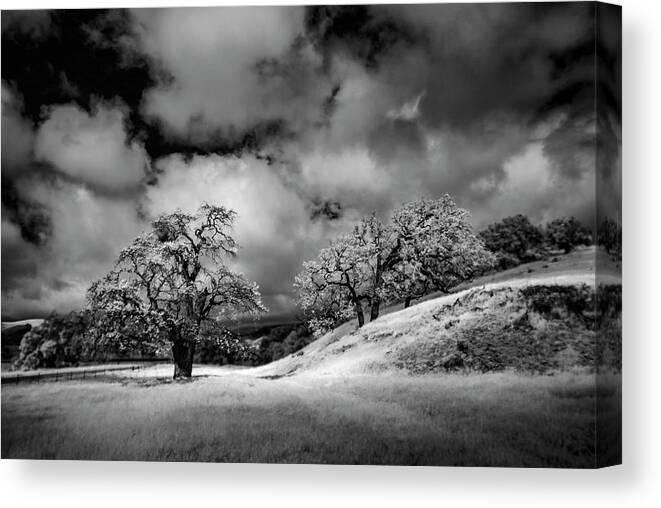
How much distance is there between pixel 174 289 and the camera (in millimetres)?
11797

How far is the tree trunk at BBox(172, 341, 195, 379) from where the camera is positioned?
11594 mm

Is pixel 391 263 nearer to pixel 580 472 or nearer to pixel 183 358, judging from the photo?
pixel 183 358

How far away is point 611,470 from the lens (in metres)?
10.2

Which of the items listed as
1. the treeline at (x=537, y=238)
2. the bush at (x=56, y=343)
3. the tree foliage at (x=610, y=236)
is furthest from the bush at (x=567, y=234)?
the bush at (x=56, y=343)

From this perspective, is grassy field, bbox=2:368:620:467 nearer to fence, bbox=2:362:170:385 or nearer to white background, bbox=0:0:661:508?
fence, bbox=2:362:170:385

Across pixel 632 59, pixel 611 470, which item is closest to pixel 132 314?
pixel 611 470

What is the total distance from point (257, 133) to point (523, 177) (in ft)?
14.0

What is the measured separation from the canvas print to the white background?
0.88ft

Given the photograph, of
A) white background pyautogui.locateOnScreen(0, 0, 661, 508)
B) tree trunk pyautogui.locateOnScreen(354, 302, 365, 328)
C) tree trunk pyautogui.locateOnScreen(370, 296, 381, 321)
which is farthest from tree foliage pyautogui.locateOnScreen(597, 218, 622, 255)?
tree trunk pyautogui.locateOnScreen(354, 302, 365, 328)

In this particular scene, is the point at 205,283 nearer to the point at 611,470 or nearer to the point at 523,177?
the point at 523,177

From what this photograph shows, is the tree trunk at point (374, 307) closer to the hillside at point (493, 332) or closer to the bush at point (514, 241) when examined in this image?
the hillside at point (493, 332)

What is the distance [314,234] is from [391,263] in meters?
1.39

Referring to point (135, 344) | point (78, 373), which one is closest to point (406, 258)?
point (135, 344)

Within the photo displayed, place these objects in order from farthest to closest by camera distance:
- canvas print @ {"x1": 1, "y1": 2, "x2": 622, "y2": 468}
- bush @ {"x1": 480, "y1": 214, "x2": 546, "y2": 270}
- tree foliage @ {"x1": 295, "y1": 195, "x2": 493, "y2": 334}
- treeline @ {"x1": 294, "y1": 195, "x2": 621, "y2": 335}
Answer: tree foliage @ {"x1": 295, "y1": 195, "x2": 493, "y2": 334}, treeline @ {"x1": 294, "y1": 195, "x2": 621, "y2": 335}, bush @ {"x1": 480, "y1": 214, "x2": 546, "y2": 270}, canvas print @ {"x1": 1, "y1": 2, "x2": 622, "y2": 468}
